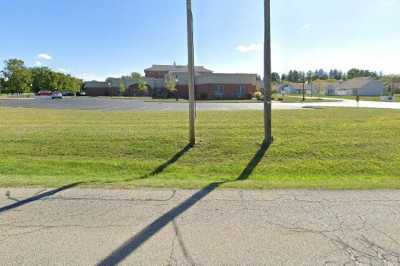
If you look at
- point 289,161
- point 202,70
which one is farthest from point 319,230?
point 202,70

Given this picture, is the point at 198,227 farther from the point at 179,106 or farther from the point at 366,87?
the point at 366,87

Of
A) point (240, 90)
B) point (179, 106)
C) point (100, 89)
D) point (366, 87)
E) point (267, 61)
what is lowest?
point (179, 106)

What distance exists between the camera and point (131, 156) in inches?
344

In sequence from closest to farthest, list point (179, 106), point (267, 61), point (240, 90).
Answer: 1. point (267, 61)
2. point (179, 106)
3. point (240, 90)

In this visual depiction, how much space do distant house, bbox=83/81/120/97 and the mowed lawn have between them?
76186 mm

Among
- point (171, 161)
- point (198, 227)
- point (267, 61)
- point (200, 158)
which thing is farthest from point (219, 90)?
point (198, 227)

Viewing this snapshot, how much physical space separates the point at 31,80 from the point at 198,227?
10231 centimetres

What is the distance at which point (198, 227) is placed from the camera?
12.7ft

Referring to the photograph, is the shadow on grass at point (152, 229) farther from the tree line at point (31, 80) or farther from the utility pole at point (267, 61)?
the tree line at point (31, 80)

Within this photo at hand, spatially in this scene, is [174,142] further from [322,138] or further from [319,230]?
[319,230]

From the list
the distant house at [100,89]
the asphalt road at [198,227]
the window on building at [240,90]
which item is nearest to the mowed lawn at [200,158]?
the asphalt road at [198,227]

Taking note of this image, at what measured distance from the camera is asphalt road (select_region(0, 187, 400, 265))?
3182 mm

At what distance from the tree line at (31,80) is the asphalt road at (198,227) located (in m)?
91.0

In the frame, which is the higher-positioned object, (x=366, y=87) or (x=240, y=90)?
(x=366, y=87)
